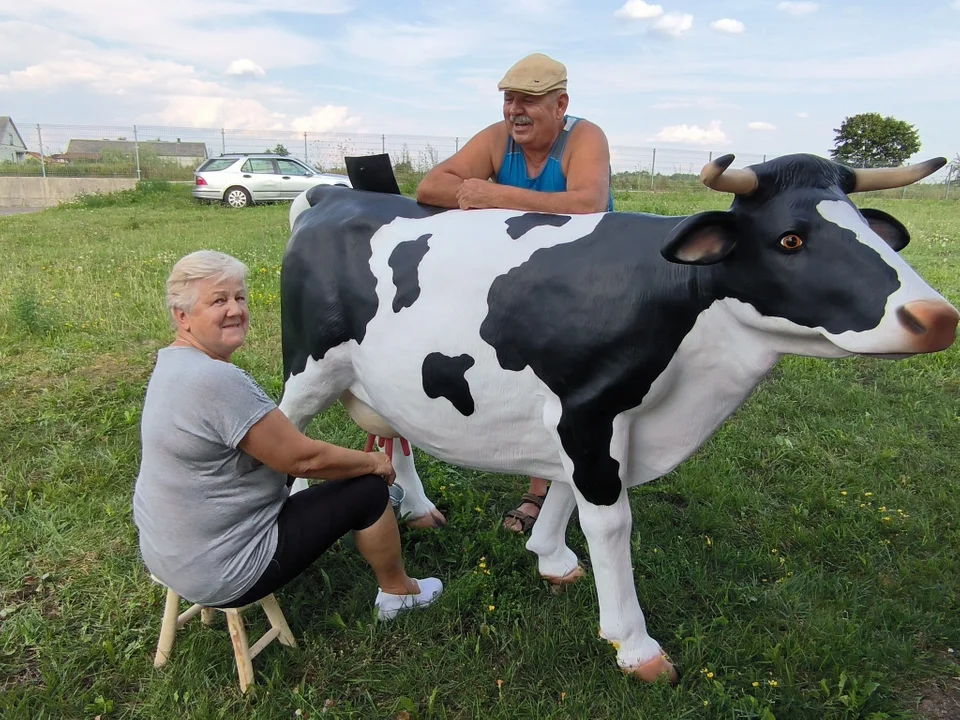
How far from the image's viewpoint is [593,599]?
271cm

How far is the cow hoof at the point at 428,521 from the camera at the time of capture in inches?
126

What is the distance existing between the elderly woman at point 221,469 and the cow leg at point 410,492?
3.08ft

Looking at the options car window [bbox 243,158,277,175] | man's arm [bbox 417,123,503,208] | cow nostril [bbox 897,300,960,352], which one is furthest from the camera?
car window [bbox 243,158,277,175]

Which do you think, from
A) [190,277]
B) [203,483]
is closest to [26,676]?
[203,483]

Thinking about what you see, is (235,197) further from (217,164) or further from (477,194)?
(477,194)

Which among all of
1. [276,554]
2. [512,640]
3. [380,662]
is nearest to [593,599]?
[512,640]

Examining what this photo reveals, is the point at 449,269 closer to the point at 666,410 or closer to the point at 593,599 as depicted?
the point at 666,410

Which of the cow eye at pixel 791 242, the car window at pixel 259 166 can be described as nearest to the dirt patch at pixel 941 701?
the cow eye at pixel 791 242

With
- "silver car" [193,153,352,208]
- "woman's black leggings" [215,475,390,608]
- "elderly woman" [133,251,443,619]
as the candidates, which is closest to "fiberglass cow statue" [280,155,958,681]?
"woman's black leggings" [215,475,390,608]

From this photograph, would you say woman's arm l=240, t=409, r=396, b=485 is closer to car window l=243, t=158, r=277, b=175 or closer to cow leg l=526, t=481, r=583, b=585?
cow leg l=526, t=481, r=583, b=585

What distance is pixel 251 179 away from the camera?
16797 mm

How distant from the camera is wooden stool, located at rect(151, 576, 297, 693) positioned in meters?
2.25

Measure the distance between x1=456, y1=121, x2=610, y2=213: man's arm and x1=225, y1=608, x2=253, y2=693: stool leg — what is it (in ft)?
5.11

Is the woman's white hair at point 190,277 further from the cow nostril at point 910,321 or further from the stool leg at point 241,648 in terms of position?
the cow nostril at point 910,321
